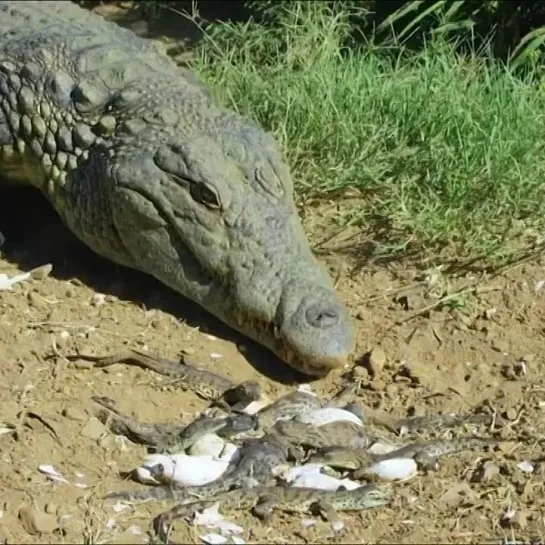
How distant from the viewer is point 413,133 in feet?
19.5

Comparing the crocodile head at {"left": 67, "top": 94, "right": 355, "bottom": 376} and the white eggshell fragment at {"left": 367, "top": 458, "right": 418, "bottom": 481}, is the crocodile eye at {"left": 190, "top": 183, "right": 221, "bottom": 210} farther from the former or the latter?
the white eggshell fragment at {"left": 367, "top": 458, "right": 418, "bottom": 481}

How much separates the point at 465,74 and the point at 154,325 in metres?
2.38

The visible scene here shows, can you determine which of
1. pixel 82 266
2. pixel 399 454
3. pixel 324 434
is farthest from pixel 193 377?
pixel 82 266

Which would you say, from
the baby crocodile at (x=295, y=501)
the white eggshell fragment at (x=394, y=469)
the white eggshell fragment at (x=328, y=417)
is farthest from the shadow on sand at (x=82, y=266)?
the baby crocodile at (x=295, y=501)

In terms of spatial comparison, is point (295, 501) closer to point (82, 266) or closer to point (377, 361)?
point (377, 361)

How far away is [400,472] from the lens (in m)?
4.21

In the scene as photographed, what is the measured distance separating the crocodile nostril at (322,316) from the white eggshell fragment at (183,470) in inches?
32.0

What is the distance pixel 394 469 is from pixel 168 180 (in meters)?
1.56

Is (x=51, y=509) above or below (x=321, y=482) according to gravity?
below

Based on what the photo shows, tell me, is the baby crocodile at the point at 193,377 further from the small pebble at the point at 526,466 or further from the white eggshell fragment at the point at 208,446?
the small pebble at the point at 526,466

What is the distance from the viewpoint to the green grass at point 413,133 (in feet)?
18.4

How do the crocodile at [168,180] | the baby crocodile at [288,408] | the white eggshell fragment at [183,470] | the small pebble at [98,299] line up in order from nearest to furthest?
the white eggshell fragment at [183,470], the baby crocodile at [288,408], the crocodile at [168,180], the small pebble at [98,299]

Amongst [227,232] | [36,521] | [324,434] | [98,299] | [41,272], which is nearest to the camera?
[36,521]

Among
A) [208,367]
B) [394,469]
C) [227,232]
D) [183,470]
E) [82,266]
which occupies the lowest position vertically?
[82,266]
